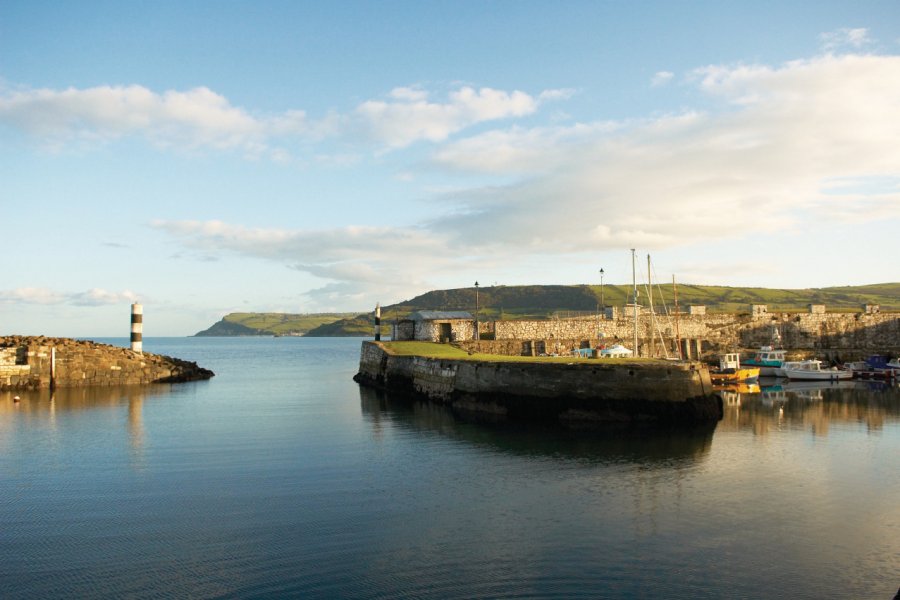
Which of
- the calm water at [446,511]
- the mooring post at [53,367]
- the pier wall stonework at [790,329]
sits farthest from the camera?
the pier wall stonework at [790,329]

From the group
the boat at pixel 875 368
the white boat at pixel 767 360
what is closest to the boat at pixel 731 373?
the white boat at pixel 767 360

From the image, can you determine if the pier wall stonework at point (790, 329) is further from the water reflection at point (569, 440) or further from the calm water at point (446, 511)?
the water reflection at point (569, 440)

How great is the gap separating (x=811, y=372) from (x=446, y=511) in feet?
158

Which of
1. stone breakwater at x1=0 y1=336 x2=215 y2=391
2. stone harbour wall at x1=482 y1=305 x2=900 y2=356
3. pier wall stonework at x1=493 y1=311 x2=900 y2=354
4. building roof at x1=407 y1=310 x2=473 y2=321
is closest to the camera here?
stone breakwater at x1=0 y1=336 x2=215 y2=391

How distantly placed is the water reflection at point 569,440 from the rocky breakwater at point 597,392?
5.29 ft

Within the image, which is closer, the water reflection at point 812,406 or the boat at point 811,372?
the water reflection at point 812,406

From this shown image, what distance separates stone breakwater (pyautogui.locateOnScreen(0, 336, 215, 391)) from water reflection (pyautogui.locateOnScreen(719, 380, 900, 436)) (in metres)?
43.6

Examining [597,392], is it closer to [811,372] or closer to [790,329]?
[811,372]

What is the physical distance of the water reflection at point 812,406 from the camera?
30195 millimetres

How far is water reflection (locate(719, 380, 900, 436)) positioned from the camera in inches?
1189

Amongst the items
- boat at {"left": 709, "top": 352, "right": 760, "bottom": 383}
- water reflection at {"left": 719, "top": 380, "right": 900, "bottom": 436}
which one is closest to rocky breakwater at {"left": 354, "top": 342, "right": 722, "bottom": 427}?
water reflection at {"left": 719, "top": 380, "right": 900, "bottom": 436}

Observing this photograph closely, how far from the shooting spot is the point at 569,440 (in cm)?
2567

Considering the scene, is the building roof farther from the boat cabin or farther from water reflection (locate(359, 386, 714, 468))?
water reflection (locate(359, 386, 714, 468))

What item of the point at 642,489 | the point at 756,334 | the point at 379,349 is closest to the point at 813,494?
the point at 642,489
